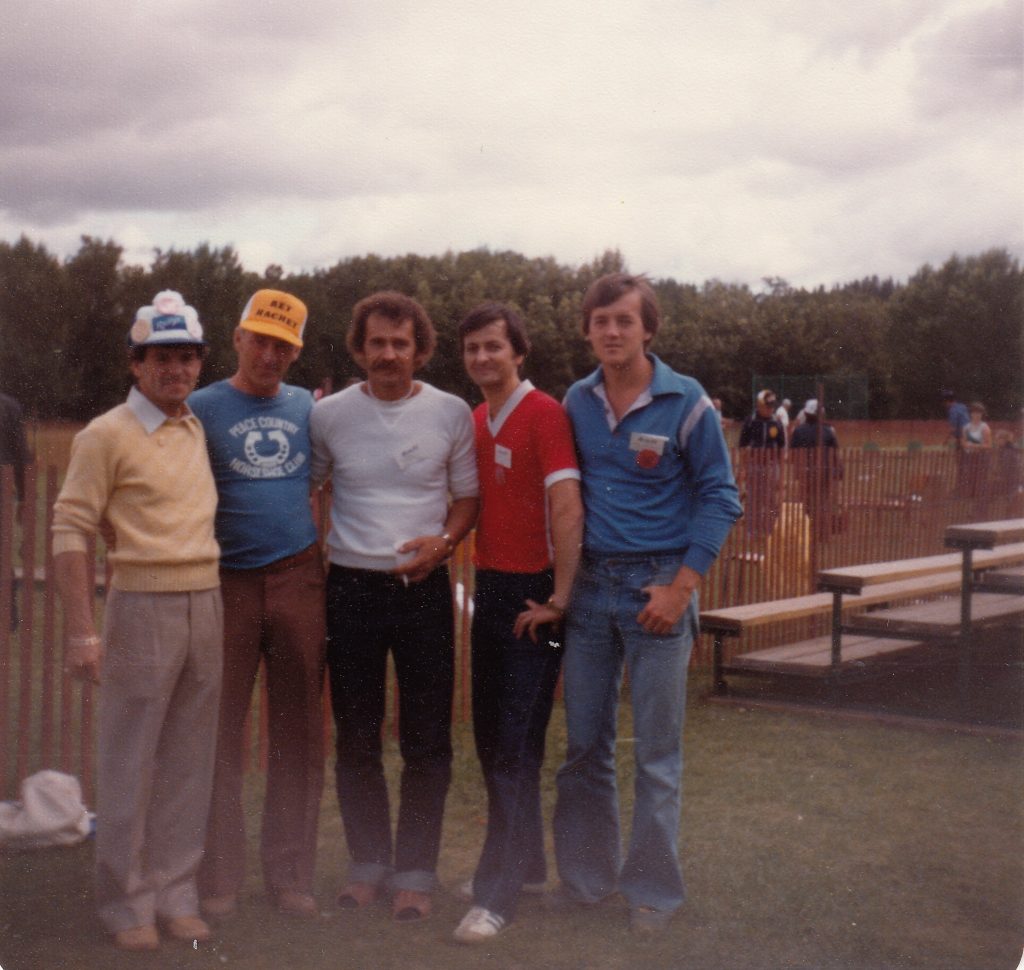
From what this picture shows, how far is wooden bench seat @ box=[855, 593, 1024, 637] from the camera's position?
22.7ft

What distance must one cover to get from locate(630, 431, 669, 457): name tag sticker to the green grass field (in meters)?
1.45

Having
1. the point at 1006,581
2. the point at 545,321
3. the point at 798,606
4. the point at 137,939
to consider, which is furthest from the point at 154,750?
the point at 545,321

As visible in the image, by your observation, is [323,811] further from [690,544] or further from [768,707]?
[768,707]

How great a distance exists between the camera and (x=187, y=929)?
351cm

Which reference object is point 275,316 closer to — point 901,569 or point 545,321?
point 901,569

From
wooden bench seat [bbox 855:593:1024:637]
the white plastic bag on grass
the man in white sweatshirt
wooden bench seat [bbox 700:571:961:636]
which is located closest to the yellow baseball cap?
the man in white sweatshirt

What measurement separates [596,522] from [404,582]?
0.61m

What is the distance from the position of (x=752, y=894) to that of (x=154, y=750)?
197cm

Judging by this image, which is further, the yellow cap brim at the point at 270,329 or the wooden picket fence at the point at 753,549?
the wooden picket fence at the point at 753,549

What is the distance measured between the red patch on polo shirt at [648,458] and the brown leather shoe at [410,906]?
1491 mm

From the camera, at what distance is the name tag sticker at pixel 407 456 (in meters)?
3.63

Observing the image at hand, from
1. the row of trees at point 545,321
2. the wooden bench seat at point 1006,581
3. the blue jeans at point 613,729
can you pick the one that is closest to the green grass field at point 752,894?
the blue jeans at point 613,729

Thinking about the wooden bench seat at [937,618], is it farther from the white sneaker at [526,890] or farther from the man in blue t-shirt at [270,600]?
the man in blue t-shirt at [270,600]

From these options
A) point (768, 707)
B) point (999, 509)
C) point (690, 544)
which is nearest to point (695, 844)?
point (690, 544)
